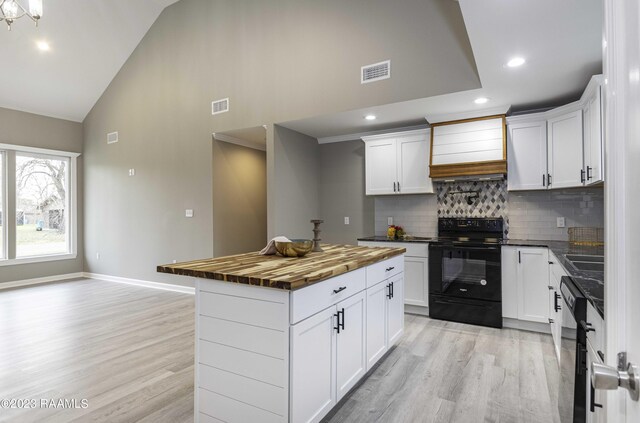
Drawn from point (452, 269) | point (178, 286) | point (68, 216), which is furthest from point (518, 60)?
point (68, 216)

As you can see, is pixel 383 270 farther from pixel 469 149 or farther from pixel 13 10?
pixel 13 10

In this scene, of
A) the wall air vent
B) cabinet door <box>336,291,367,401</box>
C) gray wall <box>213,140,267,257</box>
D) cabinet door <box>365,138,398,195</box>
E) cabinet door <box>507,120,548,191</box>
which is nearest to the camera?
cabinet door <box>336,291,367,401</box>

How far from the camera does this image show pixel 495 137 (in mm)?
4051

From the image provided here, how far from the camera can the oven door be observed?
3791 mm

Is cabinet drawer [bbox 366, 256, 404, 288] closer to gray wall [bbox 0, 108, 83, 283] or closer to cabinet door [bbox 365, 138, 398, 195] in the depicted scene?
cabinet door [bbox 365, 138, 398, 195]

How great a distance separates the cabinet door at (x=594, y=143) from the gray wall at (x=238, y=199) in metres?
4.72

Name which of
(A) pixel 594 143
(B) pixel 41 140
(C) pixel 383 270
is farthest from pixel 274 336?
(B) pixel 41 140

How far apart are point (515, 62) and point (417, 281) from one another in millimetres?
2514

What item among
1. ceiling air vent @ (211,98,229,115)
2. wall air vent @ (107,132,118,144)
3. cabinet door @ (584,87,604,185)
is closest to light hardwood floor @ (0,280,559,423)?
cabinet door @ (584,87,604,185)

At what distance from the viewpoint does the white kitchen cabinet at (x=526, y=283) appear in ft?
11.8

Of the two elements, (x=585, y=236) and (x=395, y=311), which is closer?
(x=395, y=311)

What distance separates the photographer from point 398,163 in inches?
186

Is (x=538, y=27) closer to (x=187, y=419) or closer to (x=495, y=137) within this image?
(x=495, y=137)

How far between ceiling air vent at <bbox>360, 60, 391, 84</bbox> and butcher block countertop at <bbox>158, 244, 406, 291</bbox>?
2292 mm
